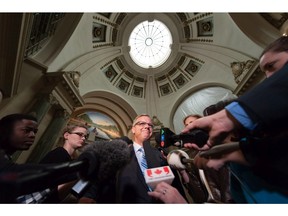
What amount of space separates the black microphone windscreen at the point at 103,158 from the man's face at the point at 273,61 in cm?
106

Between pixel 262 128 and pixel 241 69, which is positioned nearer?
pixel 262 128

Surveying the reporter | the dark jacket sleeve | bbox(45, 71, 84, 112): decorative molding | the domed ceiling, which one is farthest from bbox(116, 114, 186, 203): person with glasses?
the domed ceiling

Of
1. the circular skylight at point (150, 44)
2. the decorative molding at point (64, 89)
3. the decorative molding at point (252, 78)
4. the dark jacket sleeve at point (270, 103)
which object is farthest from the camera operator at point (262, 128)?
the circular skylight at point (150, 44)

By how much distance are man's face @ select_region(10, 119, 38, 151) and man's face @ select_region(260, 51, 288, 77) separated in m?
1.94

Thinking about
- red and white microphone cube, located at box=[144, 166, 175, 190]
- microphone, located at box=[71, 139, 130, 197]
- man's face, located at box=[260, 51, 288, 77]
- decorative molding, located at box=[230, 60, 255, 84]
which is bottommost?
red and white microphone cube, located at box=[144, 166, 175, 190]

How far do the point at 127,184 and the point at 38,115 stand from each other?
5.41 m

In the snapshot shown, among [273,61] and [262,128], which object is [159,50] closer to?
[273,61]

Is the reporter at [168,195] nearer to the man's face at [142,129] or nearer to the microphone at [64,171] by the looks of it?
the microphone at [64,171]

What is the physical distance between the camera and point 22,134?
1.68m

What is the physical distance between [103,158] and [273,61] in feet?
3.95

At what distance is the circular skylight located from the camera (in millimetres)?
13123

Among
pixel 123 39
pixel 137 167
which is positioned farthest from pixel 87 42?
pixel 137 167

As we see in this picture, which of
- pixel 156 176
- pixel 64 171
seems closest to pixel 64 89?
pixel 156 176

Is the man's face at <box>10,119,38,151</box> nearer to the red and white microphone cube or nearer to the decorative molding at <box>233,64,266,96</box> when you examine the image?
the red and white microphone cube
